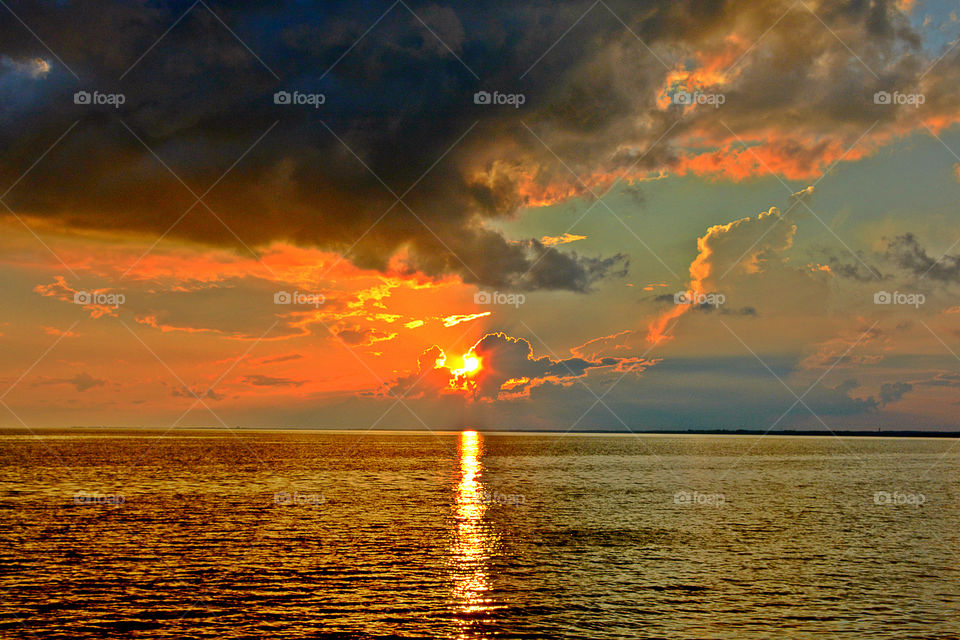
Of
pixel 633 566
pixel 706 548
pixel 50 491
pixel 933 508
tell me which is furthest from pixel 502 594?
pixel 50 491

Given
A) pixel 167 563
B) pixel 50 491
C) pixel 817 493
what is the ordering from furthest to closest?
pixel 817 493, pixel 50 491, pixel 167 563

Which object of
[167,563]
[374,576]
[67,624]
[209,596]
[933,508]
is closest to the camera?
[67,624]

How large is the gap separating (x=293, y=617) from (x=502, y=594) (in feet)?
37.9

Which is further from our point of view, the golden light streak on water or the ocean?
the golden light streak on water

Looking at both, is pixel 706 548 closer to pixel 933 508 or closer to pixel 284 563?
pixel 284 563

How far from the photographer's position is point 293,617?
35.1 m

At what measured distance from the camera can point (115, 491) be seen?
92562mm

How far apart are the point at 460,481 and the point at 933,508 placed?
6509 cm

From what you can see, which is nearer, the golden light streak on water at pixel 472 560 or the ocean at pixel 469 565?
the ocean at pixel 469 565

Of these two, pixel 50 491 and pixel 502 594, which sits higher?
pixel 50 491

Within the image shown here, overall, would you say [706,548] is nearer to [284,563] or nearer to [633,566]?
[633,566]

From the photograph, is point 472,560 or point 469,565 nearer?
point 469,565

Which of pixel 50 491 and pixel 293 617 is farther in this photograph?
pixel 50 491

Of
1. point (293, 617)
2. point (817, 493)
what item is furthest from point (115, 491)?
point (817, 493)
